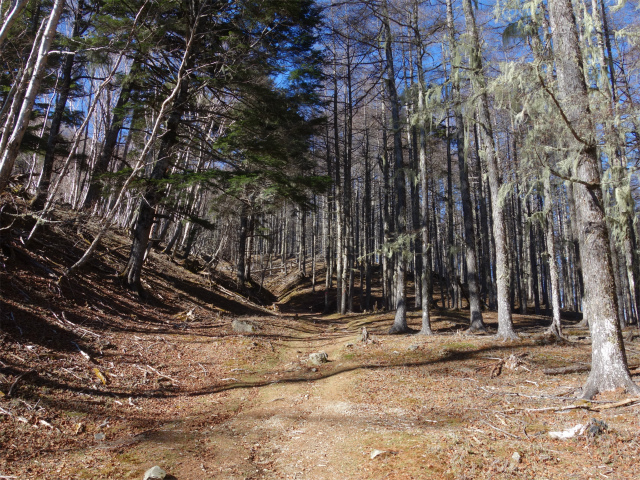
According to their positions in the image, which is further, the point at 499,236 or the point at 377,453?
the point at 499,236

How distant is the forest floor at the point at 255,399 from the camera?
412 cm

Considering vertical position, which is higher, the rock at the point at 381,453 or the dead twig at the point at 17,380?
the dead twig at the point at 17,380

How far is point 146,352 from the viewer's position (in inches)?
317

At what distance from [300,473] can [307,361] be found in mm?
5261

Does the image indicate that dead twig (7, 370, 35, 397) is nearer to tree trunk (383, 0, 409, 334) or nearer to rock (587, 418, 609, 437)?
rock (587, 418, 609, 437)

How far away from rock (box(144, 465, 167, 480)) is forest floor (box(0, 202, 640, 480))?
17 cm

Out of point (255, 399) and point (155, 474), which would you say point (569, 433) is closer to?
point (155, 474)

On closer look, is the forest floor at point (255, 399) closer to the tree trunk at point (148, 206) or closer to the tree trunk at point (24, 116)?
the tree trunk at point (148, 206)

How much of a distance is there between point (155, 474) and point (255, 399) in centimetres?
319

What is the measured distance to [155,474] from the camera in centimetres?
384

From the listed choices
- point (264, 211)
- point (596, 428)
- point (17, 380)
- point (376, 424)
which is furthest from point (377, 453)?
point (264, 211)

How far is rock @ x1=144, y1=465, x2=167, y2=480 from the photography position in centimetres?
380

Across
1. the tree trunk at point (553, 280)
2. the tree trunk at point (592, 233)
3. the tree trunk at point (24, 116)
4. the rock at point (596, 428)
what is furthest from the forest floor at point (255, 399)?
the tree trunk at point (24, 116)

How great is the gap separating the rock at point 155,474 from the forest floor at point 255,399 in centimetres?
17
